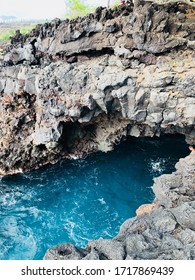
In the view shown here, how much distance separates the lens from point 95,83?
24453 mm

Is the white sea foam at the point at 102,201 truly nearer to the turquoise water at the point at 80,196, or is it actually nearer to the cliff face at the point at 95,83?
the turquoise water at the point at 80,196

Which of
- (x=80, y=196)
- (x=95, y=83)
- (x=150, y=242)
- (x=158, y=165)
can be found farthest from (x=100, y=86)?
(x=150, y=242)

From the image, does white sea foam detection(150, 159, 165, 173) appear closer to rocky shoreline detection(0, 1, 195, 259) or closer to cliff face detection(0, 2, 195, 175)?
cliff face detection(0, 2, 195, 175)

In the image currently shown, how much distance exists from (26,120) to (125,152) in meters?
9.90

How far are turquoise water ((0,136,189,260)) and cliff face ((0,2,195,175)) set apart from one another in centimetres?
168

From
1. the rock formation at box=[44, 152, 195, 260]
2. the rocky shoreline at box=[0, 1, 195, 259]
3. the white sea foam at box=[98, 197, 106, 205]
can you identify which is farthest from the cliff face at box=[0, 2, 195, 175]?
the rock formation at box=[44, 152, 195, 260]

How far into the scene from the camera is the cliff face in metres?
22.7

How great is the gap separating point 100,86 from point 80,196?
900cm

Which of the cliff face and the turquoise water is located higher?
the cliff face

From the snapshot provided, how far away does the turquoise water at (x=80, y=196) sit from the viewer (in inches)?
842

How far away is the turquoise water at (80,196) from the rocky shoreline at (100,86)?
5.14ft

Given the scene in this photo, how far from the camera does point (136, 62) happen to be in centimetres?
2353
